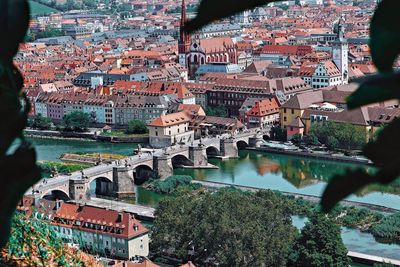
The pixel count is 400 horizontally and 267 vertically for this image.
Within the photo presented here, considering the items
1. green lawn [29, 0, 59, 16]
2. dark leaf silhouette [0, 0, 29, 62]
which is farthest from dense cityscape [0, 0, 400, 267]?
green lawn [29, 0, 59, 16]

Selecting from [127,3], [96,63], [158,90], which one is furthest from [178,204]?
[127,3]

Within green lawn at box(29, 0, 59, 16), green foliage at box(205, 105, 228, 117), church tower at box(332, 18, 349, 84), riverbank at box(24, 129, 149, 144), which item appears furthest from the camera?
green lawn at box(29, 0, 59, 16)

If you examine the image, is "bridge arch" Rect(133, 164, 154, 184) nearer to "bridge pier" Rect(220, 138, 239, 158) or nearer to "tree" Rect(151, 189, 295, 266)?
"bridge pier" Rect(220, 138, 239, 158)

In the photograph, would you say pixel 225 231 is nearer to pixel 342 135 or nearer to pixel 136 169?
pixel 136 169

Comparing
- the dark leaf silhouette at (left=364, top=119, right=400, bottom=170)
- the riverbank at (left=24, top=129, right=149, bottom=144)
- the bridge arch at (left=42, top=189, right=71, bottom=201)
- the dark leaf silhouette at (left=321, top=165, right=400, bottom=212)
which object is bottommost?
the riverbank at (left=24, top=129, right=149, bottom=144)

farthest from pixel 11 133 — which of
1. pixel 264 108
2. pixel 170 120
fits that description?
pixel 264 108

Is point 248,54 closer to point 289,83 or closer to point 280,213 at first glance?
point 289,83
